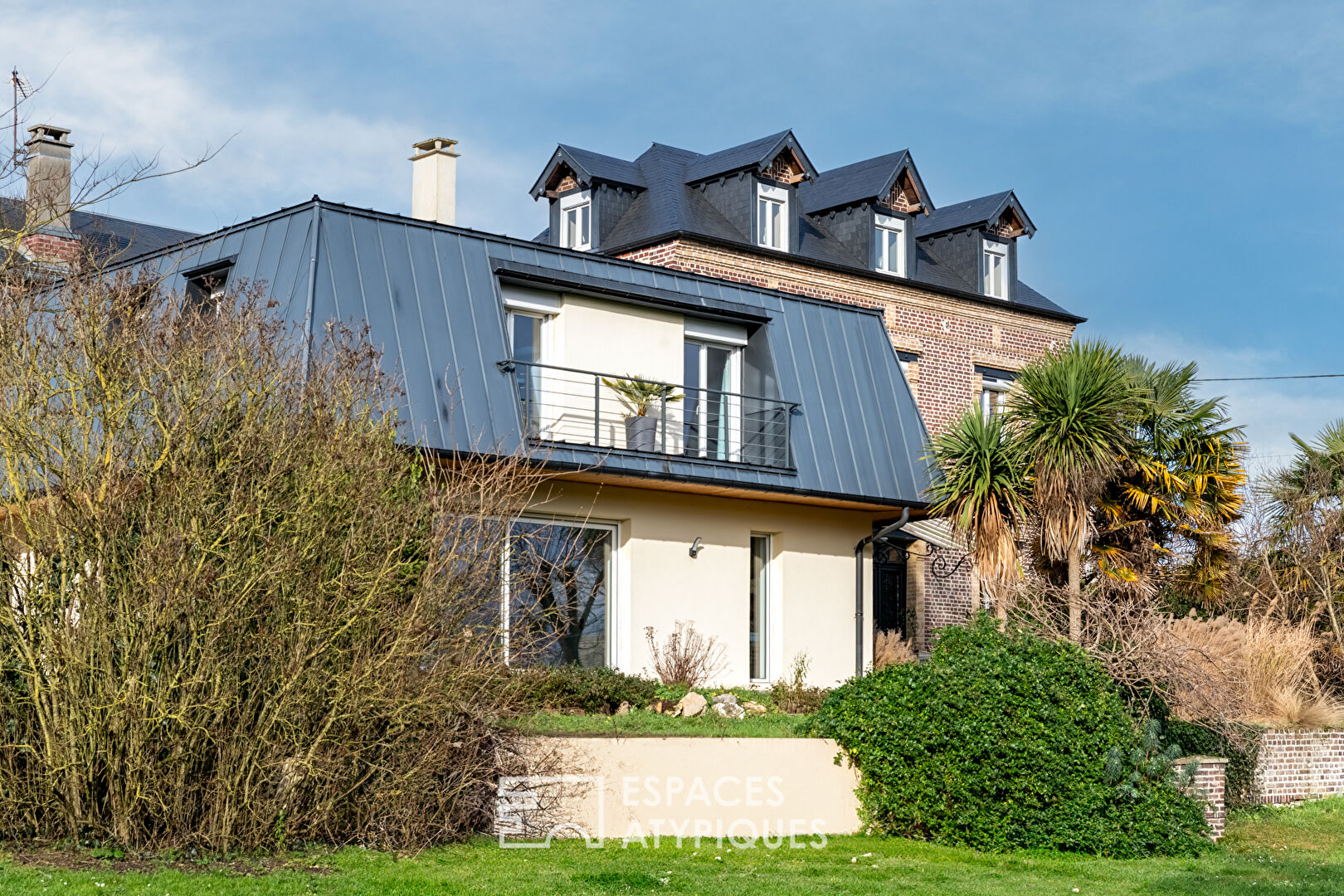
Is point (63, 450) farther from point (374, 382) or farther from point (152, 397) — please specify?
point (374, 382)

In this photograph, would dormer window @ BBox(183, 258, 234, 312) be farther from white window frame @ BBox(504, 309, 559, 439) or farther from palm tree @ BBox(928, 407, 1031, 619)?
palm tree @ BBox(928, 407, 1031, 619)

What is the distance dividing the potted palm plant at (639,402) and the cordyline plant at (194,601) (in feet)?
20.9

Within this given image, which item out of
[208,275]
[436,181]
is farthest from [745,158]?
[208,275]

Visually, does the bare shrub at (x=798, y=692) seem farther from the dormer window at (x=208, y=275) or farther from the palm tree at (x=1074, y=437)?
the dormer window at (x=208, y=275)

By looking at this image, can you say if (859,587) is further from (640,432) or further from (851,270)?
(851,270)

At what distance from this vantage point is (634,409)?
16.9m

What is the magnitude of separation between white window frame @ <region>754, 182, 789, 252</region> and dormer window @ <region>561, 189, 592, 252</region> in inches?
123

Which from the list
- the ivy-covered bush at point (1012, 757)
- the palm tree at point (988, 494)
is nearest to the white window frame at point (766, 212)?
the palm tree at point (988, 494)

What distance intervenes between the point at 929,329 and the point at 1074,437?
37.5ft

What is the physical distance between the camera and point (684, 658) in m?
16.5

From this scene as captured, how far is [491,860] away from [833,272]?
18859 mm

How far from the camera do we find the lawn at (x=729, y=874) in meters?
8.72

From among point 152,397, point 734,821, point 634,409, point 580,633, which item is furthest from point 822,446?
point 152,397

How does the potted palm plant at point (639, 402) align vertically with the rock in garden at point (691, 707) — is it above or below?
above
